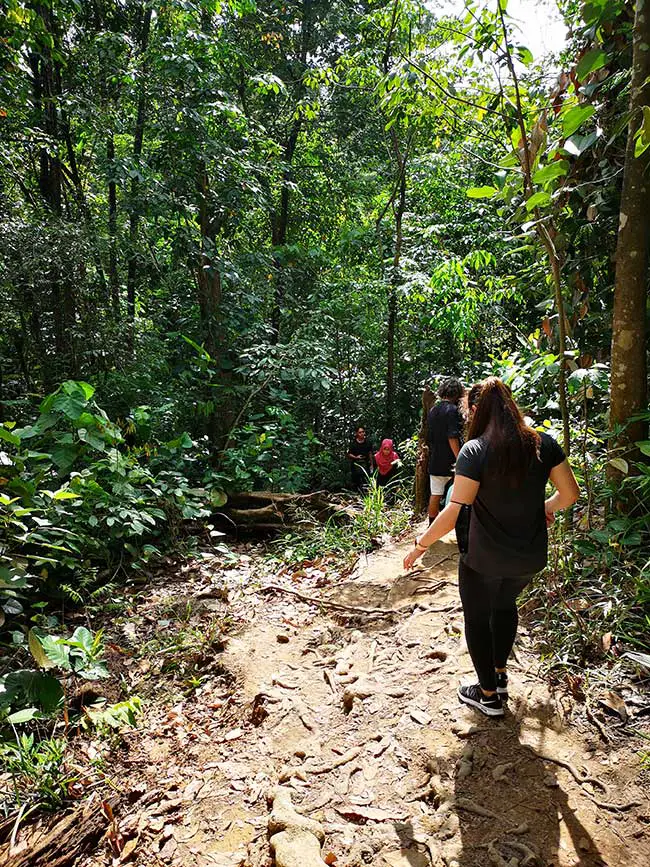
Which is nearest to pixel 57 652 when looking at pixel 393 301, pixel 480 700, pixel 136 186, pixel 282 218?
pixel 480 700

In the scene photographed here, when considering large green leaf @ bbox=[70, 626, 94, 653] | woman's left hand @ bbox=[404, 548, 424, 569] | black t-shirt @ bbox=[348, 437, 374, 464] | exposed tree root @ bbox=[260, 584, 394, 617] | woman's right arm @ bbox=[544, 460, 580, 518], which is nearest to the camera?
woman's right arm @ bbox=[544, 460, 580, 518]

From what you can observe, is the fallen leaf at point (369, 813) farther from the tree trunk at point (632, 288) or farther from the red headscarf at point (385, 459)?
the red headscarf at point (385, 459)

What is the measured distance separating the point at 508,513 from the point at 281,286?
376 inches

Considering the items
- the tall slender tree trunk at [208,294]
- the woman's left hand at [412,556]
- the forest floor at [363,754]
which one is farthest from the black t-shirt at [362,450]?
the woman's left hand at [412,556]

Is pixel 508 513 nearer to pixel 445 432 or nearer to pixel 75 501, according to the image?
pixel 445 432

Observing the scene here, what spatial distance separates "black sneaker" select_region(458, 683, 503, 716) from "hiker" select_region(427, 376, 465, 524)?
202 cm

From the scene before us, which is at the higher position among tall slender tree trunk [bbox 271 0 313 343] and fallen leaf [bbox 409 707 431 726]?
tall slender tree trunk [bbox 271 0 313 343]

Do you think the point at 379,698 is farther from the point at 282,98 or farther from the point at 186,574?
the point at 282,98

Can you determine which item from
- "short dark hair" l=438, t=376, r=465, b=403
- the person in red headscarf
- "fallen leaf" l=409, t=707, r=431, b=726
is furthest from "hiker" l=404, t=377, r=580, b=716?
the person in red headscarf

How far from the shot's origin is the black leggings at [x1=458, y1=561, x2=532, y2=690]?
2469 mm

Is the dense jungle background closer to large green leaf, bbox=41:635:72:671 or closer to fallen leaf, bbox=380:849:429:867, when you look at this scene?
large green leaf, bbox=41:635:72:671

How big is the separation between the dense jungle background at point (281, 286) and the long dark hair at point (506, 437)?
88 centimetres

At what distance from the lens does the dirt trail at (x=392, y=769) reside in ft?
6.58

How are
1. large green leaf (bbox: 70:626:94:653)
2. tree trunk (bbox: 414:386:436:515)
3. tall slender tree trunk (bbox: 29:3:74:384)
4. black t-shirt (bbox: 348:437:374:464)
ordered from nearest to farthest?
1. large green leaf (bbox: 70:626:94:653)
2. tree trunk (bbox: 414:386:436:515)
3. tall slender tree trunk (bbox: 29:3:74:384)
4. black t-shirt (bbox: 348:437:374:464)
